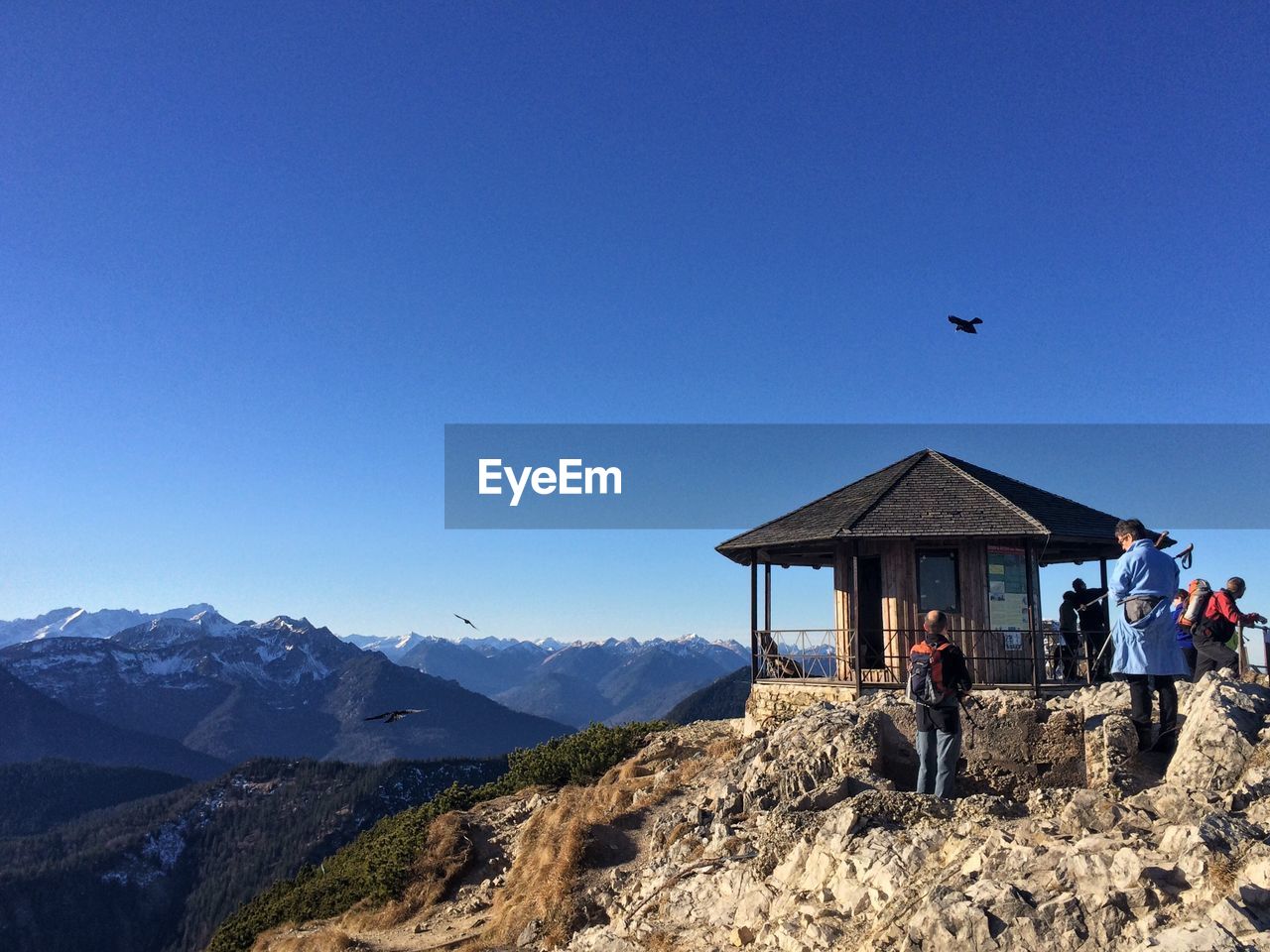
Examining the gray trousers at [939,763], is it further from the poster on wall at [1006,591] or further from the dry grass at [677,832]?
the poster on wall at [1006,591]

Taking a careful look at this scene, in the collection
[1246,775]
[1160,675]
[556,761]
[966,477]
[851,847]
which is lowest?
[556,761]

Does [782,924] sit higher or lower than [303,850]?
higher

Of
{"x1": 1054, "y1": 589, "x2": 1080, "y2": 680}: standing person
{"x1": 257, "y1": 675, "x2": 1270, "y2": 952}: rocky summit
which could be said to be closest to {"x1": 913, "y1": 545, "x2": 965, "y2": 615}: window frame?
{"x1": 1054, "y1": 589, "x2": 1080, "y2": 680}: standing person

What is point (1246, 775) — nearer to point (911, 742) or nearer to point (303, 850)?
point (911, 742)

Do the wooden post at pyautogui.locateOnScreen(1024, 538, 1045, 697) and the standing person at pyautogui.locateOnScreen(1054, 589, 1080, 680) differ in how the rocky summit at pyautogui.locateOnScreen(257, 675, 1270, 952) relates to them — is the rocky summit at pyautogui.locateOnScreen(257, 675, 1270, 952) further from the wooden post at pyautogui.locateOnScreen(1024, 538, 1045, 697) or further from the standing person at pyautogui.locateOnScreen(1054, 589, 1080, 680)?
the standing person at pyautogui.locateOnScreen(1054, 589, 1080, 680)

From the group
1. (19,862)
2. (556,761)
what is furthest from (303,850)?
(556,761)
